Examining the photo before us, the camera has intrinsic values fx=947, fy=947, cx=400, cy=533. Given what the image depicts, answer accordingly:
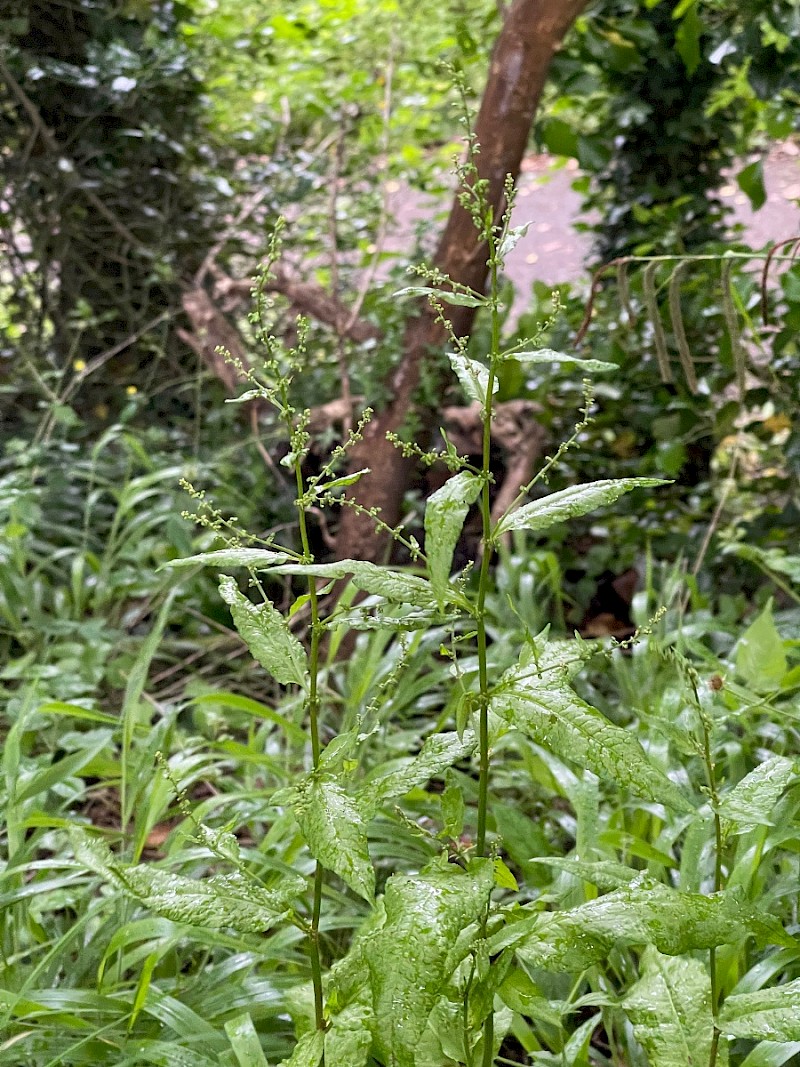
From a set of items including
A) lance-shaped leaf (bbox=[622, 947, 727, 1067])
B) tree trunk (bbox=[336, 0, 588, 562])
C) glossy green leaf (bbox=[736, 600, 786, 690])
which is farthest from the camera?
tree trunk (bbox=[336, 0, 588, 562])

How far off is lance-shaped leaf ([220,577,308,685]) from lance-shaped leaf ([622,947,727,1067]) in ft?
1.51

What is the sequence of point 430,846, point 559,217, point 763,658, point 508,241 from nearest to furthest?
point 508,241, point 430,846, point 763,658, point 559,217

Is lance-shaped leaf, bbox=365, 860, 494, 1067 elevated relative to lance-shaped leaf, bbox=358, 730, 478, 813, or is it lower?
lower

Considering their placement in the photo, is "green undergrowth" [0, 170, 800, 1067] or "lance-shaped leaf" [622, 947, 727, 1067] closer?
"green undergrowth" [0, 170, 800, 1067]

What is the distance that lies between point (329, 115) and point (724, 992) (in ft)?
9.97

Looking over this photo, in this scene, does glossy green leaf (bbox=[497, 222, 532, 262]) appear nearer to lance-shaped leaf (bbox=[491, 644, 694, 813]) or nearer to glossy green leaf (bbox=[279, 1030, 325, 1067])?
lance-shaped leaf (bbox=[491, 644, 694, 813])

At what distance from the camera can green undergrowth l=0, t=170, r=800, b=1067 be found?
712 millimetres

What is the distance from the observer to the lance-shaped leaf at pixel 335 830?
68cm

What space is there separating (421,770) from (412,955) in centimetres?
16

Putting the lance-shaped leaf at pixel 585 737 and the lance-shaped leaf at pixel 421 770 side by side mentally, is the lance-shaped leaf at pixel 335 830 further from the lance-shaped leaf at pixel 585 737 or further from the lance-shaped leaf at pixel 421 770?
the lance-shaped leaf at pixel 585 737

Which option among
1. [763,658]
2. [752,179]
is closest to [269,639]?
[763,658]

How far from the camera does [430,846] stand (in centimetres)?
142

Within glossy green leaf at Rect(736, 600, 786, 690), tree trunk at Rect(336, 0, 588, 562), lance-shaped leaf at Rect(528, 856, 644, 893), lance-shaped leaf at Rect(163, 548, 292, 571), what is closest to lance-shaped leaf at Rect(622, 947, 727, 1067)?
lance-shaped leaf at Rect(528, 856, 644, 893)

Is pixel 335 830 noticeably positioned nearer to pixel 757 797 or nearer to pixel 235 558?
pixel 235 558
